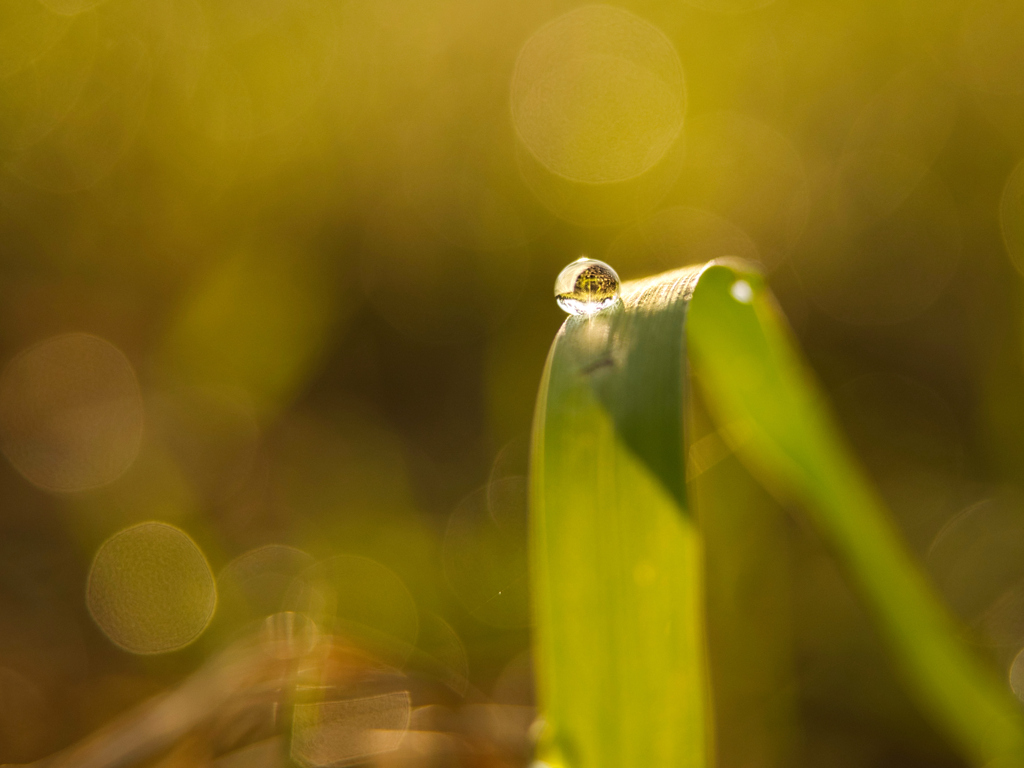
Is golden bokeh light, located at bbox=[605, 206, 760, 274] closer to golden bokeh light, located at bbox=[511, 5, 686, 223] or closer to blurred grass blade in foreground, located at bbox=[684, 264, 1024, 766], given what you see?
golden bokeh light, located at bbox=[511, 5, 686, 223]

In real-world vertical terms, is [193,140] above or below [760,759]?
above

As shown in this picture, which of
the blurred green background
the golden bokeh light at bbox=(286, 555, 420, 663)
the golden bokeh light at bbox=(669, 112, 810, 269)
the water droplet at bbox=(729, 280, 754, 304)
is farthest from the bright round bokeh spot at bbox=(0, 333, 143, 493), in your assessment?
the golden bokeh light at bbox=(669, 112, 810, 269)

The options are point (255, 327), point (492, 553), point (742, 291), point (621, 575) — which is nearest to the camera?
point (621, 575)

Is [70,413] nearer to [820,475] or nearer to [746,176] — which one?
[820,475]

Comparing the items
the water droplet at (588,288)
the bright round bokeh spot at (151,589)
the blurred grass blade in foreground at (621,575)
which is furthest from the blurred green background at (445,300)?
the water droplet at (588,288)

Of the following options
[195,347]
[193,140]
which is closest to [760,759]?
[195,347]

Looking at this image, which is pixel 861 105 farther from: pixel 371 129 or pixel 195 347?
pixel 195 347

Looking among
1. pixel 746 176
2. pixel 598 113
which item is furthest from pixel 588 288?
pixel 598 113
